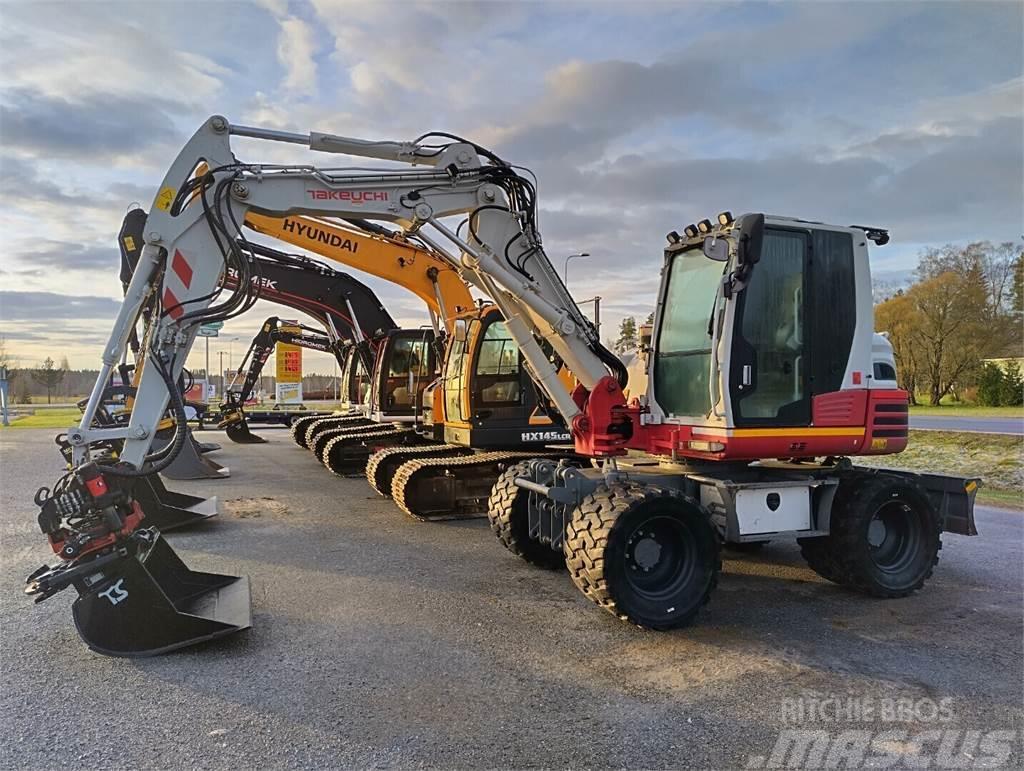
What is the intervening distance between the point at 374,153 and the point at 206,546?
449 cm

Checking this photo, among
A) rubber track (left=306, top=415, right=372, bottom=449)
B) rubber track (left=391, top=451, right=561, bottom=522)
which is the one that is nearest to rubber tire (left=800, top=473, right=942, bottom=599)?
rubber track (left=391, top=451, right=561, bottom=522)

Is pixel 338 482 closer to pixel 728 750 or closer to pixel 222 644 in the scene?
pixel 222 644

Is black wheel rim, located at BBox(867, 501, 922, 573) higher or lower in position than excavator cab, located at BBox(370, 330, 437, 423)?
lower

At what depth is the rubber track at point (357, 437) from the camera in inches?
520

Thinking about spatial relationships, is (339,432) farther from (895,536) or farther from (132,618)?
(895,536)

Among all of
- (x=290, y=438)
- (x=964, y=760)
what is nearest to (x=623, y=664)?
(x=964, y=760)

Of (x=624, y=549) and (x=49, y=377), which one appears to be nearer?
(x=624, y=549)

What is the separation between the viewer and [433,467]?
9.48 metres

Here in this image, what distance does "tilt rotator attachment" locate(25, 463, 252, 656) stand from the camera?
478cm

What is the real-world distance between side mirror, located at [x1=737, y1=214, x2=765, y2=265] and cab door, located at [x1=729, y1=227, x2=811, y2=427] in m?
0.39

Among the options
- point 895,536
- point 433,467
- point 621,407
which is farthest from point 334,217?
point 895,536

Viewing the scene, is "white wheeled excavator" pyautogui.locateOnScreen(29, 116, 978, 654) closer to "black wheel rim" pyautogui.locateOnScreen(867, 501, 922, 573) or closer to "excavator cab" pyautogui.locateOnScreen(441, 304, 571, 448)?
"black wheel rim" pyautogui.locateOnScreen(867, 501, 922, 573)

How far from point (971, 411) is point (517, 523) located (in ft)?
86.9

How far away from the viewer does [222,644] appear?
4.96m
